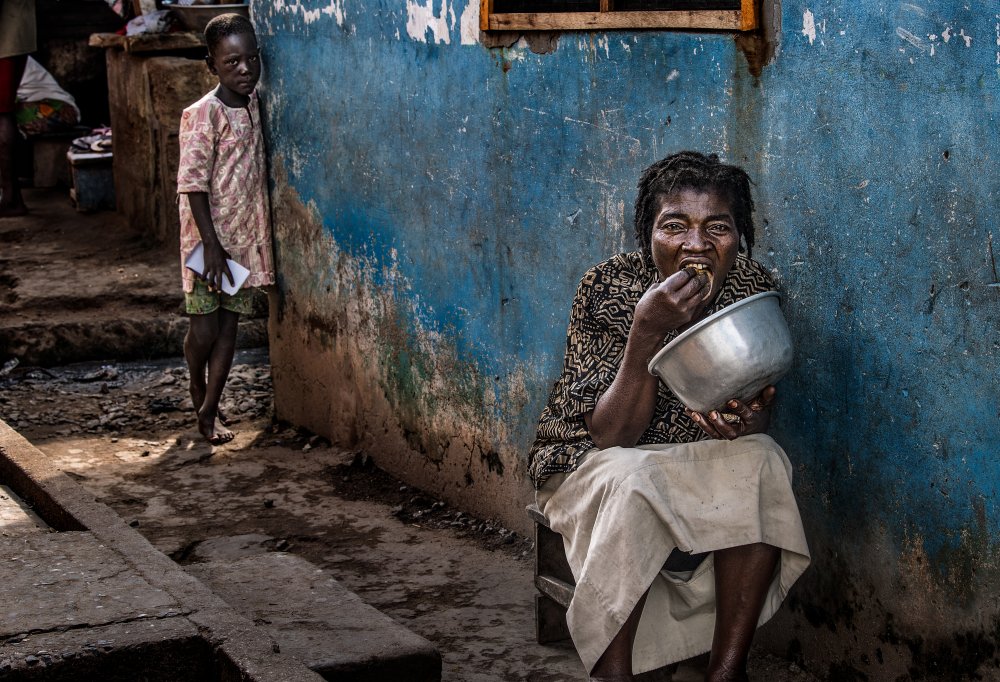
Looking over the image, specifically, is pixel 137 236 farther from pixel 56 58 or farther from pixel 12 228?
pixel 56 58

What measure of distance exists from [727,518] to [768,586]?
0.68 ft

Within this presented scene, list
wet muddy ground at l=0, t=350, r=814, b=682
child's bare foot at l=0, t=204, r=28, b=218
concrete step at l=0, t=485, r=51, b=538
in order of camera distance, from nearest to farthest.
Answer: wet muddy ground at l=0, t=350, r=814, b=682 → concrete step at l=0, t=485, r=51, b=538 → child's bare foot at l=0, t=204, r=28, b=218

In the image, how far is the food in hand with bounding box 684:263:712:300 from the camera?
2.92 metres

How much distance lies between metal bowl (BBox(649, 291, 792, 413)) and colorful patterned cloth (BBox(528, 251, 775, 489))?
0.95 ft

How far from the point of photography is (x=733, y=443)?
9.95ft

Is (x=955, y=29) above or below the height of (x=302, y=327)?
above

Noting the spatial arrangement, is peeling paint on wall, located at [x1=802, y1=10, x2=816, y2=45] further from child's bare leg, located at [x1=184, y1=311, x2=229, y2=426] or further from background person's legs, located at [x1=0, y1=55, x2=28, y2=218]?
background person's legs, located at [x1=0, y1=55, x2=28, y2=218]

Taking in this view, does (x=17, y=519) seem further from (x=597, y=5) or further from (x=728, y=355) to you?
(x=728, y=355)

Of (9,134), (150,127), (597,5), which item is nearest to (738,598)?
(597,5)

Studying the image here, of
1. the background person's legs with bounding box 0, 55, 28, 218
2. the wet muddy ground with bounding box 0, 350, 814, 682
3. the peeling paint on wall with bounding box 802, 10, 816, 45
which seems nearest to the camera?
the peeling paint on wall with bounding box 802, 10, 816, 45

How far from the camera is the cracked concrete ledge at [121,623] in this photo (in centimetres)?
293

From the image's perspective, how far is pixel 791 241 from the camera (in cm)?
326

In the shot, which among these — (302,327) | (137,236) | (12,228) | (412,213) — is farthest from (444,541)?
(12,228)

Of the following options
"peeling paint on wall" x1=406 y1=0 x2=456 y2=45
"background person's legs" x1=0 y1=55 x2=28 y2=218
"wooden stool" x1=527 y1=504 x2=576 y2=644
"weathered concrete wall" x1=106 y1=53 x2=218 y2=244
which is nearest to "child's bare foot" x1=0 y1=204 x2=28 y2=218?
"background person's legs" x1=0 y1=55 x2=28 y2=218
